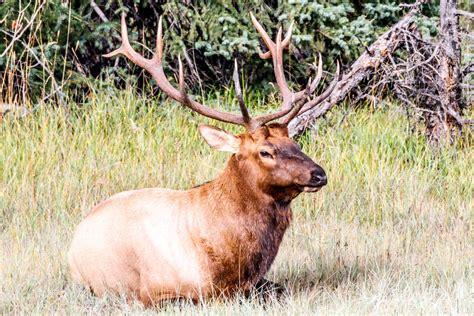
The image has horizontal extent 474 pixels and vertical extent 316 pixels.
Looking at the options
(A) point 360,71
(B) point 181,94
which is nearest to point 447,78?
(A) point 360,71

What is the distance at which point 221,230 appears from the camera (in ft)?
17.4

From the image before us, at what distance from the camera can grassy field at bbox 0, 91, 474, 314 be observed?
5.36 m

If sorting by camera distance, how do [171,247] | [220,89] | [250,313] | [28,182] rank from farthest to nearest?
[220,89] < [28,182] < [171,247] < [250,313]

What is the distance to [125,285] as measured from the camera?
5492 millimetres

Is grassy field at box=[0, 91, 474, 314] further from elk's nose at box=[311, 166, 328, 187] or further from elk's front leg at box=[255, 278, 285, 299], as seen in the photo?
elk's nose at box=[311, 166, 328, 187]

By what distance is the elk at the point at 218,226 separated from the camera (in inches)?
205

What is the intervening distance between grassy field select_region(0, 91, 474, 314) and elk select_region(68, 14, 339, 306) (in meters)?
0.14

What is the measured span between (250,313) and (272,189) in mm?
655

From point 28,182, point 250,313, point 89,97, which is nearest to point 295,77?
point 89,97

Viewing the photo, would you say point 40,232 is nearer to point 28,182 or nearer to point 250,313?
point 28,182

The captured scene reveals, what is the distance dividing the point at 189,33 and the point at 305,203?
3.25 m

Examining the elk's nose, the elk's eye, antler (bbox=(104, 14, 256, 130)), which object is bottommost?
the elk's nose

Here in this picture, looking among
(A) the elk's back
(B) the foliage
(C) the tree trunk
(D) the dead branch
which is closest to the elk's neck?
(A) the elk's back

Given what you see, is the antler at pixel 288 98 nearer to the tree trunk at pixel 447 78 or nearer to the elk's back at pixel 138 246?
the elk's back at pixel 138 246
